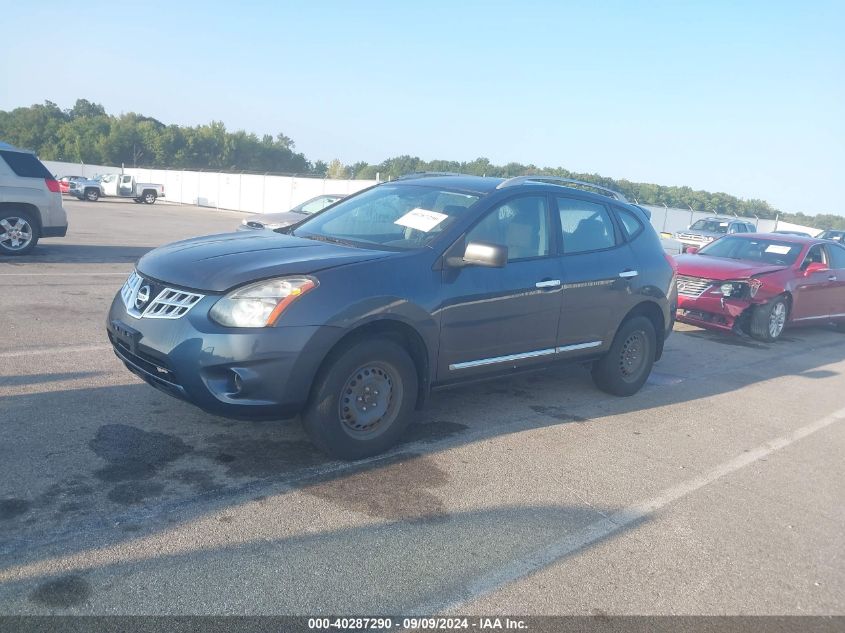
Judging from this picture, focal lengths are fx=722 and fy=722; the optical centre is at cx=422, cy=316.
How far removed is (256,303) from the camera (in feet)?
13.2

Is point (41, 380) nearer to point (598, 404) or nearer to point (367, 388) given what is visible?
point (367, 388)

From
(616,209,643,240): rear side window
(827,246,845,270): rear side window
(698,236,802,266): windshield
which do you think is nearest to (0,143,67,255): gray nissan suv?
(616,209,643,240): rear side window

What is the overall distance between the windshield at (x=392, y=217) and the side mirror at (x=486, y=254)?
311 mm

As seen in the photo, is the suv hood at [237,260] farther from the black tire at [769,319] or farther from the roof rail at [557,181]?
the black tire at [769,319]

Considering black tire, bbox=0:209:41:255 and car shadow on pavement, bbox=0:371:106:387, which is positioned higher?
black tire, bbox=0:209:41:255

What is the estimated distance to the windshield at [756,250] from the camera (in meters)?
11.1

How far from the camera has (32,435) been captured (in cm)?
434

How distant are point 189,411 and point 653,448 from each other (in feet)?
11.1

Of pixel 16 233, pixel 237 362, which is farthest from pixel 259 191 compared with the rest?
pixel 237 362

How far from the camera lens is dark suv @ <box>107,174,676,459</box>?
3996 millimetres

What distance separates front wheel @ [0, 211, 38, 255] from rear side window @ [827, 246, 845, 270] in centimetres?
1298

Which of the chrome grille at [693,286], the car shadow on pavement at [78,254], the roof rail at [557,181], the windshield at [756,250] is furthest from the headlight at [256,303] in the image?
the windshield at [756,250]

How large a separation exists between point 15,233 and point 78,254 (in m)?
1.49

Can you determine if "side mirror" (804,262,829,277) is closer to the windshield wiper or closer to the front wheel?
the windshield wiper
